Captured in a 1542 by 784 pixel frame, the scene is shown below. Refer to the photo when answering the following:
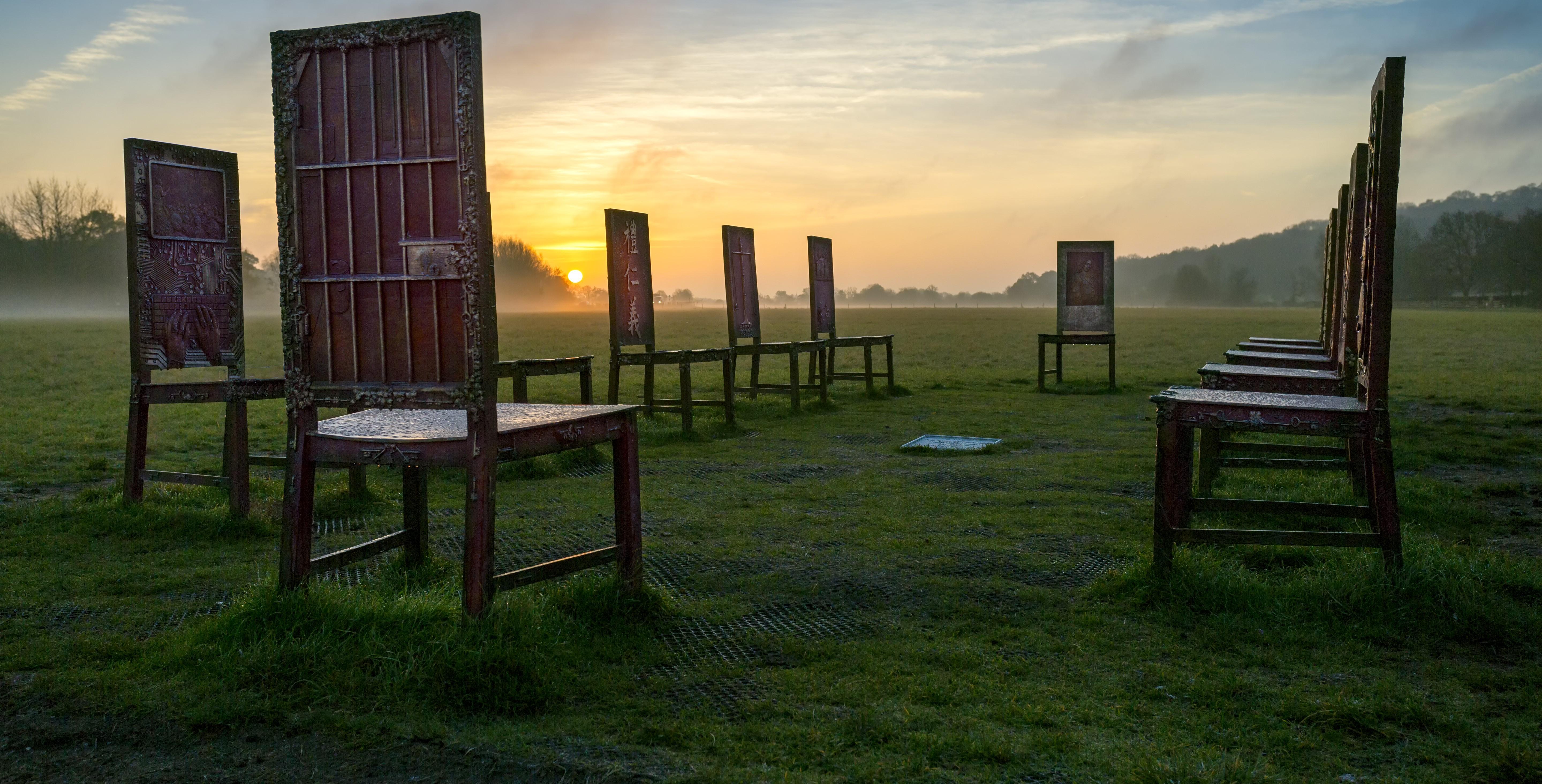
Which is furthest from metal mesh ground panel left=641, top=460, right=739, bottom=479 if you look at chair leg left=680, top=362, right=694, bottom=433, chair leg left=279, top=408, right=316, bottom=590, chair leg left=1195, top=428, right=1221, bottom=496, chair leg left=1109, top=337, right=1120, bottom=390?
chair leg left=1109, top=337, right=1120, bottom=390

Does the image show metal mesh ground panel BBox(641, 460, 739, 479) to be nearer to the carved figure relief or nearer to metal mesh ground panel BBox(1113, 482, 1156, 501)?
metal mesh ground panel BBox(1113, 482, 1156, 501)

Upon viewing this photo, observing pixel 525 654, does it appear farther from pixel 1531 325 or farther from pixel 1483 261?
pixel 1483 261

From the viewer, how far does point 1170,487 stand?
4012 mm

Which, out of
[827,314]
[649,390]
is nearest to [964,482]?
[649,390]

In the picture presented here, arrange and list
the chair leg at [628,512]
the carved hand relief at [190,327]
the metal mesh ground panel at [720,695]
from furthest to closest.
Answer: the carved hand relief at [190,327] < the chair leg at [628,512] < the metal mesh ground panel at [720,695]

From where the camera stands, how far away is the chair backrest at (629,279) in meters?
10.6

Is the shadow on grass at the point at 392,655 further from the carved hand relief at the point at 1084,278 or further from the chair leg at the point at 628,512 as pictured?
the carved hand relief at the point at 1084,278

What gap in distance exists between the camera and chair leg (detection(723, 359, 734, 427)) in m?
10.4

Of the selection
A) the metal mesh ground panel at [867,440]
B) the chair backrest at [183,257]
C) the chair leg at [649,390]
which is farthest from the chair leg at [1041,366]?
the chair backrest at [183,257]

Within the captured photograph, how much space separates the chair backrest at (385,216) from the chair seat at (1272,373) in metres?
4.16

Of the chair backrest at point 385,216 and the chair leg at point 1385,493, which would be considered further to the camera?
the chair leg at point 1385,493

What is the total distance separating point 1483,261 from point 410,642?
123 meters

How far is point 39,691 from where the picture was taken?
302 cm

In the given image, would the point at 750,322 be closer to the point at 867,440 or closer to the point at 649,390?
the point at 649,390
